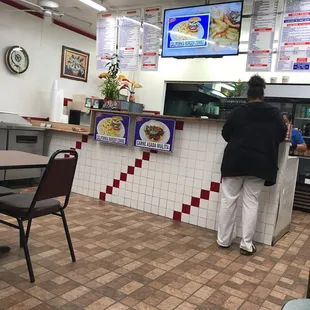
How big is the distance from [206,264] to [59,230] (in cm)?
145

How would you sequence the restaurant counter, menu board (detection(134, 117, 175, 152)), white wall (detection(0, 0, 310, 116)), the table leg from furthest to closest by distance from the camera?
white wall (detection(0, 0, 310, 116)) → menu board (detection(134, 117, 175, 152)) → the restaurant counter → the table leg

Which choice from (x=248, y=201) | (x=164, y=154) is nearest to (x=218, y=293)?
(x=248, y=201)

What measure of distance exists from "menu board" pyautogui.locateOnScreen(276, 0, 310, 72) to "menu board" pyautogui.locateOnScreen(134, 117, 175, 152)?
1639 millimetres

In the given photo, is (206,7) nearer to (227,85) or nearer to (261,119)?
(261,119)

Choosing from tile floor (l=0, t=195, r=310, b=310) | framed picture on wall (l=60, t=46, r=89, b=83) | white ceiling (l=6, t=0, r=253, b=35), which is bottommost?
tile floor (l=0, t=195, r=310, b=310)

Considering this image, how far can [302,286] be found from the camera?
2512mm

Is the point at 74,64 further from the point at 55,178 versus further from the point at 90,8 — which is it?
the point at 55,178

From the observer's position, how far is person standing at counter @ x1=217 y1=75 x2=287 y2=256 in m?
3.02

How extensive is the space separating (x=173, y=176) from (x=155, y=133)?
1.89 ft

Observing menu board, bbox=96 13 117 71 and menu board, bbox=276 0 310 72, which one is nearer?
menu board, bbox=276 0 310 72

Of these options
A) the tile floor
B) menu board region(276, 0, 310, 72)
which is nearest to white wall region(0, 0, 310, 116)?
menu board region(276, 0, 310, 72)

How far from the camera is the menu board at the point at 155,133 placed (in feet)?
13.1

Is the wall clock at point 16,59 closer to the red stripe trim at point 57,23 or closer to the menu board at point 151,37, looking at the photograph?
the red stripe trim at point 57,23

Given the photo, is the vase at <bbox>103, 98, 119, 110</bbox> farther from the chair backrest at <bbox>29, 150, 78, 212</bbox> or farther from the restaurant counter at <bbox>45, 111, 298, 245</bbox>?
the chair backrest at <bbox>29, 150, 78, 212</bbox>
